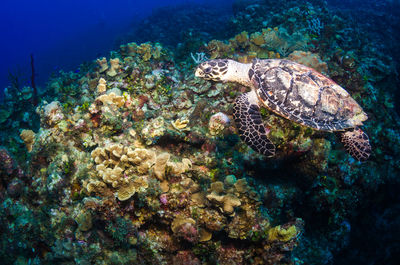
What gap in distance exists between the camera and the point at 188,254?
279 cm

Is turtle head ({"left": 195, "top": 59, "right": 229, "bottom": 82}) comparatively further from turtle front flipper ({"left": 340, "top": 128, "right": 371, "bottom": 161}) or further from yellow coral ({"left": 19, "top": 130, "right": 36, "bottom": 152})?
yellow coral ({"left": 19, "top": 130, "right": 36, "bottom": 152})

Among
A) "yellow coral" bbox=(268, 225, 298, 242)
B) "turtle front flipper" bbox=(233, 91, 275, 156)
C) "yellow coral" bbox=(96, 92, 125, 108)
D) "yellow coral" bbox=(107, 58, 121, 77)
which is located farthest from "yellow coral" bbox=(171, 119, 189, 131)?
"yellow coral" bbox=(107, 58, 121, 77)

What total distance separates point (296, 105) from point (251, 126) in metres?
1.18

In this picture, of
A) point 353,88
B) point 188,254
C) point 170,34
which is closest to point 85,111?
point 188,254

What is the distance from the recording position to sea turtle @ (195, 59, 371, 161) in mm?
3941

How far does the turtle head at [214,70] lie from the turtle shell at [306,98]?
87cm

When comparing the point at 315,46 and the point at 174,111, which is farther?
the point at 315,46

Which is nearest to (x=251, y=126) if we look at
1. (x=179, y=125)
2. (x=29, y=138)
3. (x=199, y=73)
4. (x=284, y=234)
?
(x=179, y=125)

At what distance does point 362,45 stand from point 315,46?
2972mm

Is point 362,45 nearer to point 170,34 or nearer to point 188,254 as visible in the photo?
point 188,254

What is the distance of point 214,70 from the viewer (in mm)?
4863

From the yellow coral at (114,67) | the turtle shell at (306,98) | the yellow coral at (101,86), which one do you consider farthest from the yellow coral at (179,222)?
the yellow coral at (114,67)

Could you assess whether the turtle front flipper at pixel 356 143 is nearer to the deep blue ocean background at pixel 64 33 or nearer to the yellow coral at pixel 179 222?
the yellow coral at pixel 179 222

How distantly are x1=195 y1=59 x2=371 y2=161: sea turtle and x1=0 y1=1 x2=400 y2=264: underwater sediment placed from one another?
251 millimetres
